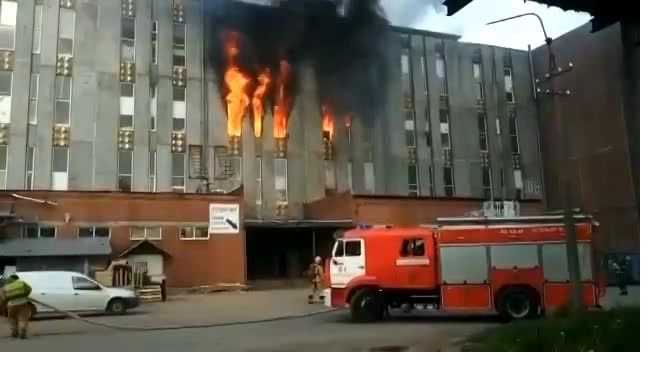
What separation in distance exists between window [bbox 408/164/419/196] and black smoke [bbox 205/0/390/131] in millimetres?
1821

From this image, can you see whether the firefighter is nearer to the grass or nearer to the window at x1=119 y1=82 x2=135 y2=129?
the grass

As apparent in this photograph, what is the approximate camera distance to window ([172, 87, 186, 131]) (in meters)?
12.2

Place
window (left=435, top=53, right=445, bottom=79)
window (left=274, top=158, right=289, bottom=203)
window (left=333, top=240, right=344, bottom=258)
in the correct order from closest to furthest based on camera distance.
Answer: window (left=333, top=240, right=344, bottom=258), window (left=435, top=53, right=445, bottom=79), window (left=274, top=158, right=289, bottom=203)

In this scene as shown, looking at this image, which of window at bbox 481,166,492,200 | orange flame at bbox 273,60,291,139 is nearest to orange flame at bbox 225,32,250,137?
orange flame at bbox 273,60,291,139

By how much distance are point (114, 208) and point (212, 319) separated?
11.0 ft

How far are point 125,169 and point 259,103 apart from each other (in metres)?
3.61

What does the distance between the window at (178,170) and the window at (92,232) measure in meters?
2.06

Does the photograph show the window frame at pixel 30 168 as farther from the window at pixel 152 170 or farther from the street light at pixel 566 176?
the street light at pixel 566 176

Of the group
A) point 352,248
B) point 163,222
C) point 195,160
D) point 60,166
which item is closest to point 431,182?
point 352,248
